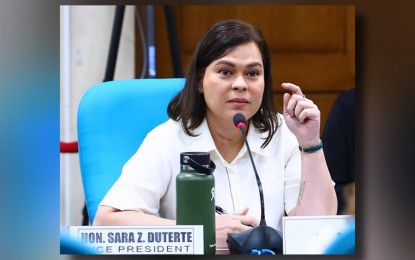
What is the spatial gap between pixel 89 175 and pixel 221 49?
1.80 feet

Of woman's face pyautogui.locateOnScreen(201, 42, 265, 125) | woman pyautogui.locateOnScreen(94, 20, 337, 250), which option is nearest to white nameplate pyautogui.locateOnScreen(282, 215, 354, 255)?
woman pyautogui.locateOnScreen(94, 20, 337, 250)

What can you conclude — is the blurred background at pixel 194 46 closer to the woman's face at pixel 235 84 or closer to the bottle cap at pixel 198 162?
the woman's face at pixel 235 84

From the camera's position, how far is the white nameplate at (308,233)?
1.85m

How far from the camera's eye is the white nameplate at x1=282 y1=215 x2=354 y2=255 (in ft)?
6.08

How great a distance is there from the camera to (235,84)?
6.10 ft

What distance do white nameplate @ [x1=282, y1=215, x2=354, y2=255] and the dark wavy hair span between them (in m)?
0.25

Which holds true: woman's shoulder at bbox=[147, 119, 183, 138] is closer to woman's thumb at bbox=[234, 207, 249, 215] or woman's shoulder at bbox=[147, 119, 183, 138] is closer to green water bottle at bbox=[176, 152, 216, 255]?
green water bottle at bbox=[176, 152, 216, 255]

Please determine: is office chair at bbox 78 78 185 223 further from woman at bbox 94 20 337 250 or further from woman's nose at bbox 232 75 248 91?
woman's nose at bbox 232 75 248 91

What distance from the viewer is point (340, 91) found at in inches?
75.1

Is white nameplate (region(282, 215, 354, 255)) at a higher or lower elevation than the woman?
lower

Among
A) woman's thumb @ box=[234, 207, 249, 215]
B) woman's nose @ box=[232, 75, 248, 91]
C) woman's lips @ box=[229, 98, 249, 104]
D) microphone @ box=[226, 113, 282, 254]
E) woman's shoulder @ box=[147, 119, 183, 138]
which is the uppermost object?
woman's nose @ box=[232, 75, 248, 91]
